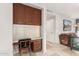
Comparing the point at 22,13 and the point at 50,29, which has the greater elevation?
the point at 22,13

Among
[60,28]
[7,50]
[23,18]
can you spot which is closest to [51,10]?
[60,28]

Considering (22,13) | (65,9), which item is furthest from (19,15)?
(65,9)

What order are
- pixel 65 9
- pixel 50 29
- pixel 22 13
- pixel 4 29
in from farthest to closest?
pixel 22 13 < pixel 50 29 < pixel 65 9 < pixel 4 29

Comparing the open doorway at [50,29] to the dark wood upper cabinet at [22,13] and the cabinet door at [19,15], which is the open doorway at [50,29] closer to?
the dark wood upper cabinet at [22,13]

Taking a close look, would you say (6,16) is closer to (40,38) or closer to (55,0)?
(55,0)

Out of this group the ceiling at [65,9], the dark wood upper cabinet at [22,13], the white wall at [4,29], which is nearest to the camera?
the white wall at [4,29]

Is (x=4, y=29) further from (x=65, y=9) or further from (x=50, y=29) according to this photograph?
(x=65, y=9)

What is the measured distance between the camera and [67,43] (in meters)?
1.54

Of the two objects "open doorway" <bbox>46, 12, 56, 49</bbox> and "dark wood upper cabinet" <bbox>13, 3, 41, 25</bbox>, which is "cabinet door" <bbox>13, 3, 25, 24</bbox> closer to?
"dark wood upper cabinet" <bbox>13, 3, 41, 25</bbox>

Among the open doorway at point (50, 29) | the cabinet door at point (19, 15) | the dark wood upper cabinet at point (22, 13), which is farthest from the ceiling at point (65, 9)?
the cabinet door at point (19, 15)

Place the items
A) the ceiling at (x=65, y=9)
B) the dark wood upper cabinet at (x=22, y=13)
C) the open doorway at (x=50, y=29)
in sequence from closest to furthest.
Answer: the ceiling at (x=65, y=9) < the open doorway at (x=50, y=29) < the dark wood upper cabinet at (x=22, y=13)

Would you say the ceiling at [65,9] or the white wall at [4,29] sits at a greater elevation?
the ceiling at [65,9]

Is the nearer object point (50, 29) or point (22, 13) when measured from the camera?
point (50, 29)

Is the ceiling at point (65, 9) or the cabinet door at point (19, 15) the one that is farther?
the cabinet door at point (19, 15)
